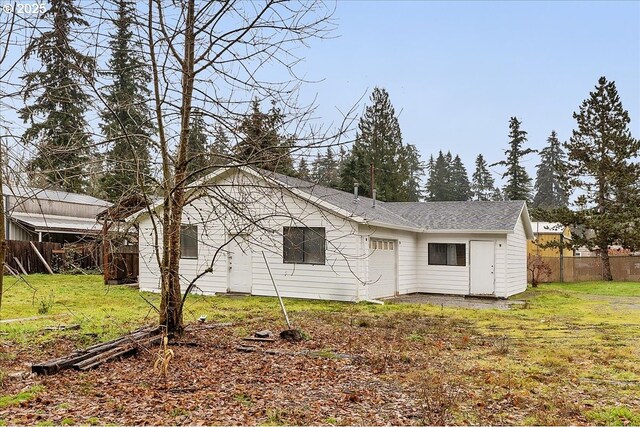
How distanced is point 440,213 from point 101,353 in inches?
576

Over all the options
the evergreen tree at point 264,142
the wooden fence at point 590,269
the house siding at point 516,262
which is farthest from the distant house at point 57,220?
the wooden fence at point 590,269

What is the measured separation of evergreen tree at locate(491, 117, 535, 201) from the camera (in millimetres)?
38812

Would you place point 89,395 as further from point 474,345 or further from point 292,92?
point 474,345

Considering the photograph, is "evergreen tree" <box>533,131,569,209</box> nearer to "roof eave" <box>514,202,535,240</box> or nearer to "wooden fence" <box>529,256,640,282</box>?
"wooden fence" <box>529,256,640,282</box>

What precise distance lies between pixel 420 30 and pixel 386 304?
7.17 metres

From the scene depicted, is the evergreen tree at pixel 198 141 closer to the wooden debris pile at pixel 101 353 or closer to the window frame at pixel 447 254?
the wooden debris pile at pixel 101 353

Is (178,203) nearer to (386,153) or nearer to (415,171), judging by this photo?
(386,153)

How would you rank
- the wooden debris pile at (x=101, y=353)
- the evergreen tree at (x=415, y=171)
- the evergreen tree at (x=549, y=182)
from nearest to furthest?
the wooden debris pile at (x=101, y=353)
the evergreen tree at (x=415, y=171)
the evergreen tree at (x=549, y=182)

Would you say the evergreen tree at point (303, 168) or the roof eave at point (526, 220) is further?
the roof eave at point (526, 220)

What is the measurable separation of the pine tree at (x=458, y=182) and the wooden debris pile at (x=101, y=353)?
174ft

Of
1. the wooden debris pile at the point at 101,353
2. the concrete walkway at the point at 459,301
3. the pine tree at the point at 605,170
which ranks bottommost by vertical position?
the concrete walkway at the point at 459,301

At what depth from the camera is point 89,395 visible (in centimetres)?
539

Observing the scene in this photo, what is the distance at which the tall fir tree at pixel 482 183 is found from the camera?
6159cm

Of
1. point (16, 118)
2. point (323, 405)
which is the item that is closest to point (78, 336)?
point (16, 118)
